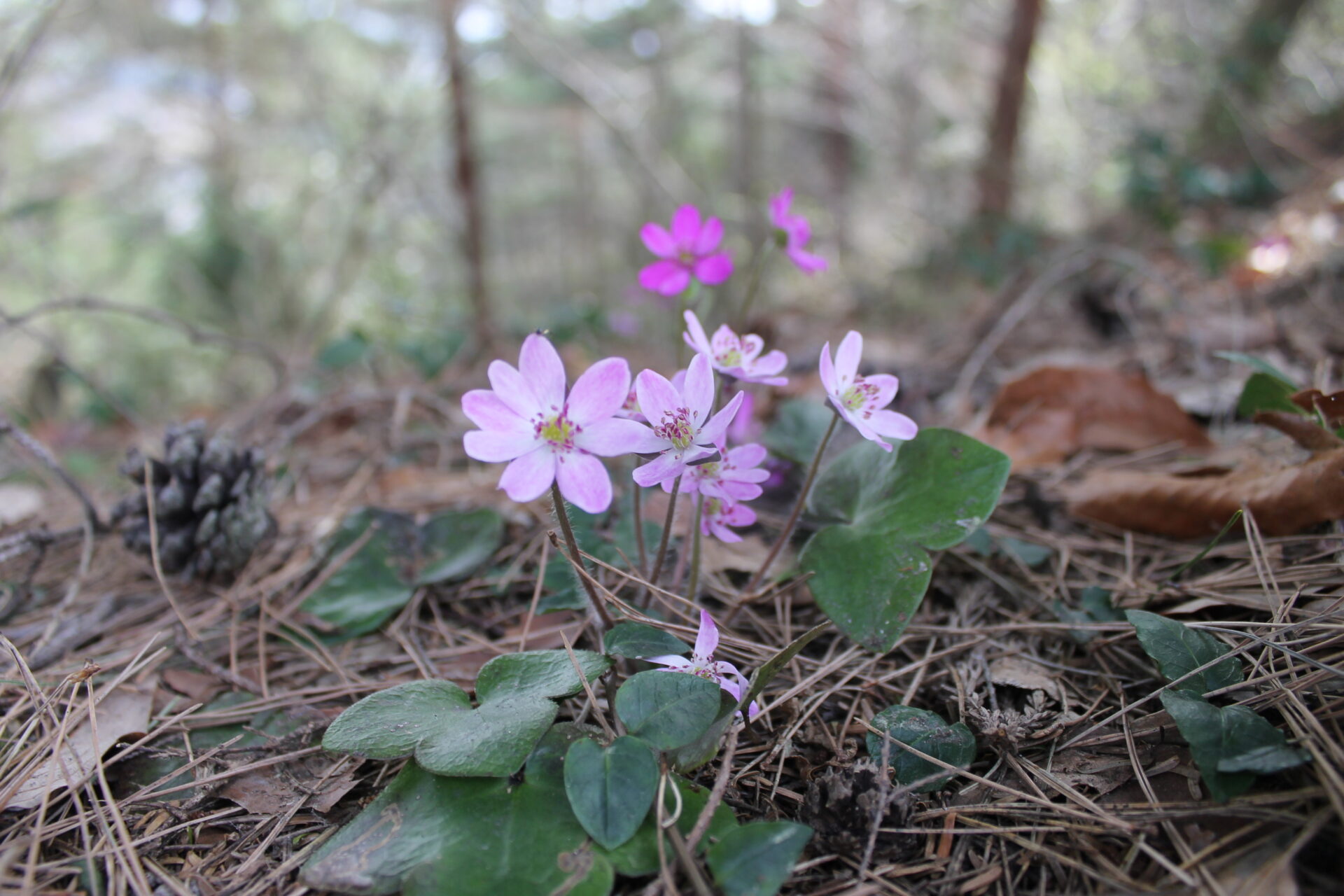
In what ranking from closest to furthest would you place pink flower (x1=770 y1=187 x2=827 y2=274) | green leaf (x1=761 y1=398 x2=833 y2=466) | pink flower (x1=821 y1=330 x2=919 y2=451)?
pink flower (x1=821 y1=330 x2=919 y2=451)
pink flower (x1=770 y1=187 x2=827 y2=274)
green leaf (x1=761 y1=398 x2=833 y2=466)

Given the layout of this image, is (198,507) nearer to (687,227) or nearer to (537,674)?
(537,674)

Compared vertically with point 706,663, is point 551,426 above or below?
above

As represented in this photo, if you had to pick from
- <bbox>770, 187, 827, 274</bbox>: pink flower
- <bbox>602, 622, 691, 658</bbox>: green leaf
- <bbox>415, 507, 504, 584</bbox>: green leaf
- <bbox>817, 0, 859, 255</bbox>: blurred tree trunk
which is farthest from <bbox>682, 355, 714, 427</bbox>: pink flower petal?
<bbox>817, 0, 859, 255</bbox>: blurred tree trunk

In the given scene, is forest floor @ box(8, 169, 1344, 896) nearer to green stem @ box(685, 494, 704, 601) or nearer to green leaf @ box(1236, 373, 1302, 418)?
green stem @ box(685, 494, 704, 601)

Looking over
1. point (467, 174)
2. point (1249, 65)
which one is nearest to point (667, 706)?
point (467, 174)

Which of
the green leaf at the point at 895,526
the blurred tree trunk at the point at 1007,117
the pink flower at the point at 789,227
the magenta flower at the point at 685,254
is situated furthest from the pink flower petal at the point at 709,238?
the blurred tree trunk at the point at 1007,117

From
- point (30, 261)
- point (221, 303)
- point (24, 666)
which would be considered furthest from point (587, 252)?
point (24, 666)

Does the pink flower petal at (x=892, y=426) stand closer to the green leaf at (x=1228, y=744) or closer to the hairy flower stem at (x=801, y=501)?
the hairy flower stem at (x=801, y=501)
